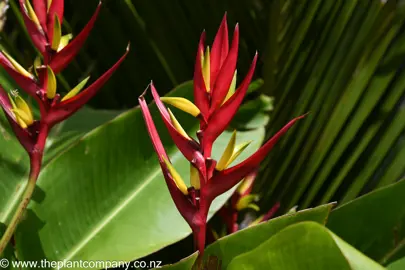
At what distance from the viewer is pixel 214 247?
43 cm

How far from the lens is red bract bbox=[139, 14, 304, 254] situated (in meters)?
0.34

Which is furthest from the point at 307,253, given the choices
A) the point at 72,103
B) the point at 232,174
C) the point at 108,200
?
the point at 108,200

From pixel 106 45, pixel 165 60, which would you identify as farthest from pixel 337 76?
pixel 106 45

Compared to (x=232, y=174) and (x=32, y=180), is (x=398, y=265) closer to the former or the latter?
(x=232, y=174)

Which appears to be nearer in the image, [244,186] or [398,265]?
[398,265]

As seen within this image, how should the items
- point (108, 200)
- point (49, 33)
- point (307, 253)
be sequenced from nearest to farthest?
point (307, 253)
point (49, 33)
point (108, 200)

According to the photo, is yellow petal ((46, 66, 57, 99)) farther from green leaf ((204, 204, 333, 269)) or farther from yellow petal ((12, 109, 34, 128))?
green leaf ((204, 204, 333, 269))

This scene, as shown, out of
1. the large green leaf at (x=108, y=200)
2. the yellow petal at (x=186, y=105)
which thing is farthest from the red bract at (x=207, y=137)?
the large green leaf at (x=108, y=200)

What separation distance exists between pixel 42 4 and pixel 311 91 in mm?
391

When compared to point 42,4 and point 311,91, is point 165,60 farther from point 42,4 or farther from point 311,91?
point 42,4

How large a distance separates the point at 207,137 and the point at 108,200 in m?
0.31

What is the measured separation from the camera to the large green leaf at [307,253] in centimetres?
30

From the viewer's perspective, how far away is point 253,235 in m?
0.43

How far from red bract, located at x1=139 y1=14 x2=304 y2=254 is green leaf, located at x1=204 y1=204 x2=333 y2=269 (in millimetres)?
78
